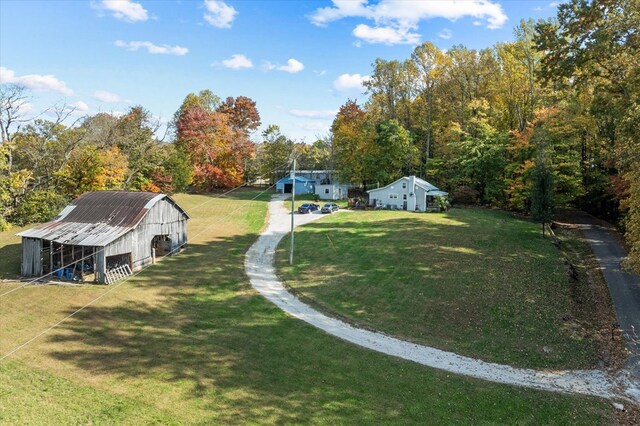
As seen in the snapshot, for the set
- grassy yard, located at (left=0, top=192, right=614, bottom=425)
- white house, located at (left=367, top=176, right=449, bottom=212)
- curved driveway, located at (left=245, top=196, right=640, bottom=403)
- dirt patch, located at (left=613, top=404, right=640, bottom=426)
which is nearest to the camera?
grassy yard, located at (left=0, top=192, right=614, bottom=425)

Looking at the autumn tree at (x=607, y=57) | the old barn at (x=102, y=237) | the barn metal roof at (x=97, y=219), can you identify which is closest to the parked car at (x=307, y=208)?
the old barn at (x=102, y=237)

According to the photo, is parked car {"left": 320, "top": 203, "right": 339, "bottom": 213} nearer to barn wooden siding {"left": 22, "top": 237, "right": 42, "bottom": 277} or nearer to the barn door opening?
the barn door opening

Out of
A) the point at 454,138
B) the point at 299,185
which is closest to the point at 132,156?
the point at 299,185

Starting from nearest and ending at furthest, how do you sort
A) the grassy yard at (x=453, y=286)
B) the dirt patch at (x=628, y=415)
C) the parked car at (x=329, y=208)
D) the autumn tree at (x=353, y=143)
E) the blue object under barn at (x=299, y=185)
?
1. the dirt patch at (x=628, y=415)
2. the grassy yard at (x=453, y=286)
3. the parked car at (x=329, y=208)
4. the autumn tree at (x=353, y=143)
5. the blue object under barn at (x=299, y=185)

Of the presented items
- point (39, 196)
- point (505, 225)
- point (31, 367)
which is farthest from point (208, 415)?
point (39, 196)

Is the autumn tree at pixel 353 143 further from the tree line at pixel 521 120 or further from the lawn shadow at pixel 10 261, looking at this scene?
the lawn shadow at pixel 10 261

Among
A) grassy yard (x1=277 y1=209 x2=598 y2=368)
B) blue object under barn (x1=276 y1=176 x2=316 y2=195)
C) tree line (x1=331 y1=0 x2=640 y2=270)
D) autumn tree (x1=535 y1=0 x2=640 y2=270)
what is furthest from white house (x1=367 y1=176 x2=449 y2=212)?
autumn tree (x1=535 y1=0 x2=640 y2=270)
